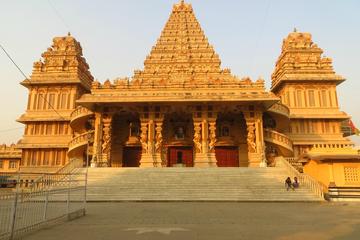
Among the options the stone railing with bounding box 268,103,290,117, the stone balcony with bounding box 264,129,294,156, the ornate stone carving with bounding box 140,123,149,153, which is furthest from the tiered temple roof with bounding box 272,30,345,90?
the ornate stone carving with bounding box 140,123,149,153

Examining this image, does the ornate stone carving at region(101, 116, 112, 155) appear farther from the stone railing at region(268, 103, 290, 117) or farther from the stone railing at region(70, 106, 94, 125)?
the stone railing at region(268, 103, 290, 117)

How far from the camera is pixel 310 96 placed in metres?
33.1

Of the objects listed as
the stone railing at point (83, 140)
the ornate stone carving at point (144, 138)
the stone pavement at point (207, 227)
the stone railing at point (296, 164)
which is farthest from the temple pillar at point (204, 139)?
the stone pavement at point (207, 227)

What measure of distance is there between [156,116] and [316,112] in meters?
18.7

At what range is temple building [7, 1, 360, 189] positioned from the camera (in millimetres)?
24469

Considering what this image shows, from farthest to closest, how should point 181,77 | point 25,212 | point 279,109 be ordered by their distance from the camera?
1. point 181,77
2. point 279,109
3. point 25,212

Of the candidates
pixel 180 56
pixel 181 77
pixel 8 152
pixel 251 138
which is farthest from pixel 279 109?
pixel 8 152

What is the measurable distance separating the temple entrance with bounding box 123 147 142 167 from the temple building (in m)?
0.10

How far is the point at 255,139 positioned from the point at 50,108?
2296 centimetres

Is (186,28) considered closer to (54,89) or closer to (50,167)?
(54,89)

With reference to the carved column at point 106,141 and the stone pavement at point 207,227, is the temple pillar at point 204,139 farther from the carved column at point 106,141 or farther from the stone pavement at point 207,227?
the stone pavement at point 207,227

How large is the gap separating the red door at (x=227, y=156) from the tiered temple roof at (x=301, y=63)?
471 inches

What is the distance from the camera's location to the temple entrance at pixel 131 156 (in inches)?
1086

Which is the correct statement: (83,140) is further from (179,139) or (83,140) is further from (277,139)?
(277,139)
